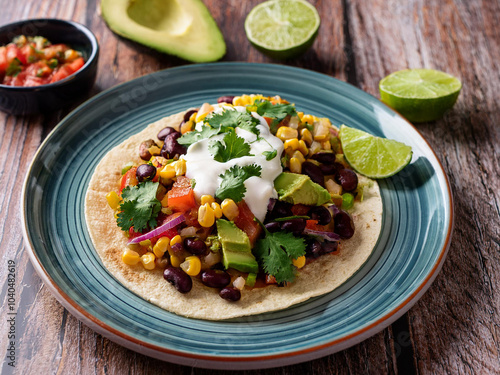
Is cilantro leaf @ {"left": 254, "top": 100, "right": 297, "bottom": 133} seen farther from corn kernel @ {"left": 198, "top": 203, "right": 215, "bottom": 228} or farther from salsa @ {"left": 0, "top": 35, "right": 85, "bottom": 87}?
salsa @ {"left": 0, "top": 35, "right": 85, "bottom": 87}

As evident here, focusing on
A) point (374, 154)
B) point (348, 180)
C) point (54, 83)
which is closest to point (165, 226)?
point (348, 180)

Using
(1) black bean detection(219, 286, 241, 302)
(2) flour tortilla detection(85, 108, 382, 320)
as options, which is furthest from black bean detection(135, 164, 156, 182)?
(1) black bean detection(219, 286, 241, 302)

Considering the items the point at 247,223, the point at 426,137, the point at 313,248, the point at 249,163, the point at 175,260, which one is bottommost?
the point at 426,137

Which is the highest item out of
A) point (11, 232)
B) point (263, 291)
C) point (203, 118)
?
point (203, 118)

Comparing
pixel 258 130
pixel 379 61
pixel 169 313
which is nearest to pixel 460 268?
pixel 258 130

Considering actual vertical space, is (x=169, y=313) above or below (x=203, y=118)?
below

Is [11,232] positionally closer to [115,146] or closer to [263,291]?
[115,146]

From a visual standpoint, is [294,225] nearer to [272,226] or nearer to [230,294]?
[272,226]
